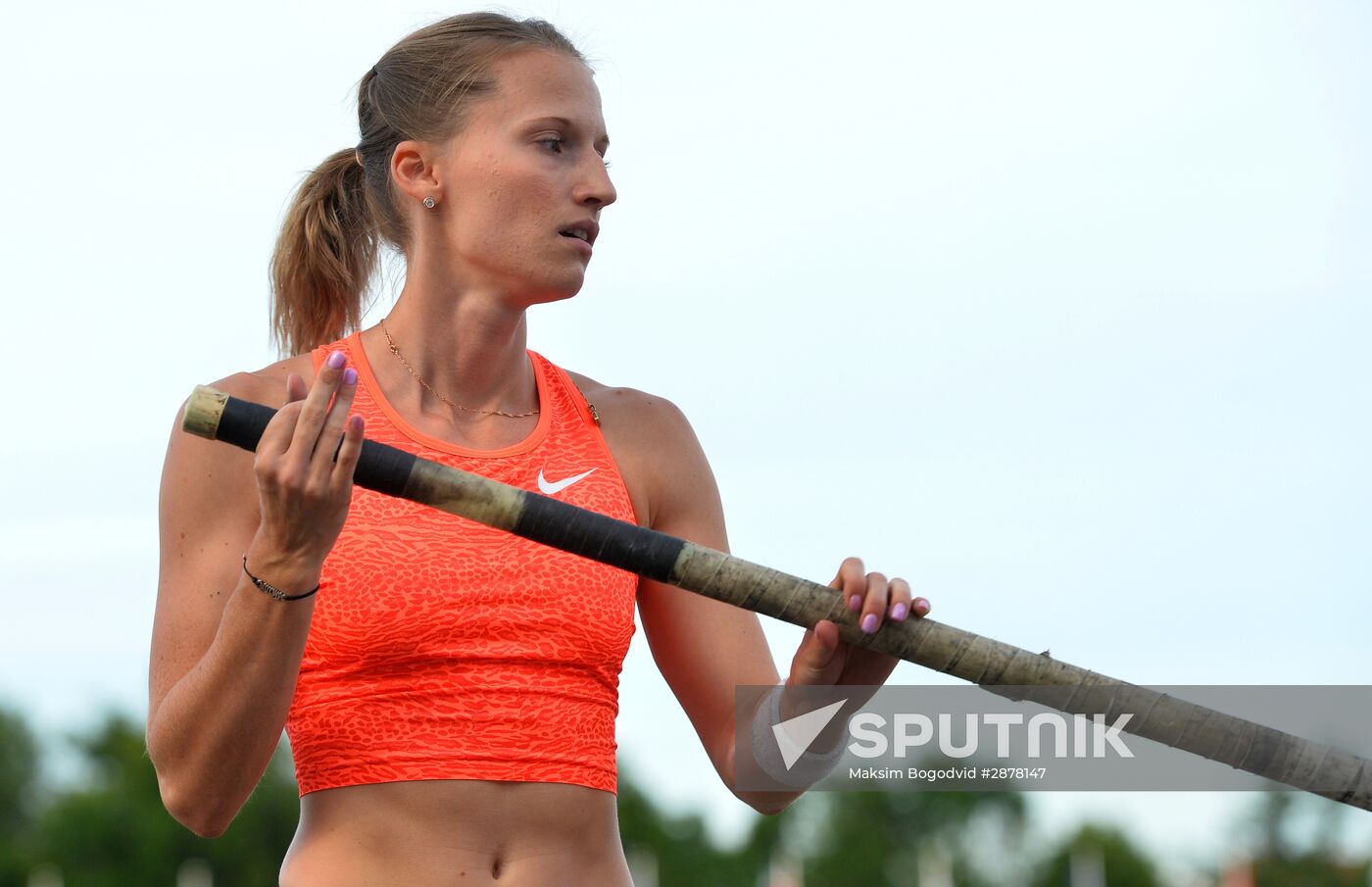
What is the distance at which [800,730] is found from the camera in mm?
4656

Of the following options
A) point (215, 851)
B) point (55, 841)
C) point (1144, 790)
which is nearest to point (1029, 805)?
point (215, 851)

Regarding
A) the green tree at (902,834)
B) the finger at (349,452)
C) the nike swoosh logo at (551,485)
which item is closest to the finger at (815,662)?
the nike swoosh logo at (551,485)

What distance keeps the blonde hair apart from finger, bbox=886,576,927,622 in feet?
5.65

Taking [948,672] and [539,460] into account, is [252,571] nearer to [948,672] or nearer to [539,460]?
[539,460]

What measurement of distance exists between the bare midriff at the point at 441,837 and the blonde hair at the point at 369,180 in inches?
58.0

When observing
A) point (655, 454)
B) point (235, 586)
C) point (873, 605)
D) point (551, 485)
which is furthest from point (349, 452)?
point (655, 454)

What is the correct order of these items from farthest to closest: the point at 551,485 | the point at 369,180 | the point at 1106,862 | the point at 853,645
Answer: the point at 1106,862 < the point at 369,180 < the point at 551,485 < the point at 853,645

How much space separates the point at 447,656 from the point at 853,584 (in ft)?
3.16

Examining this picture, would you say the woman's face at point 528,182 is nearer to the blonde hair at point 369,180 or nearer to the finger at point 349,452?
the blonde hair at point 369,180

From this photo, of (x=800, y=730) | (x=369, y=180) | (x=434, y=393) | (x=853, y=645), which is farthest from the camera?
(x=369, y=180)

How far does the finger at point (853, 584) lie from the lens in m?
4.16

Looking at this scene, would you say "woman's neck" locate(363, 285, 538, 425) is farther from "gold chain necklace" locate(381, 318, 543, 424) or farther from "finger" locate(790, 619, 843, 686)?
"finger" locate(790, 619, 843, 686)

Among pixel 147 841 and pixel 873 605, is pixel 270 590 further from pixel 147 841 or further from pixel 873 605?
pixel 147 841

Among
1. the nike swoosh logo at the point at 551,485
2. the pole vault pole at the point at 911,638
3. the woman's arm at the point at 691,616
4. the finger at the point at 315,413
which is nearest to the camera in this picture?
the finger at the point at 315,413
